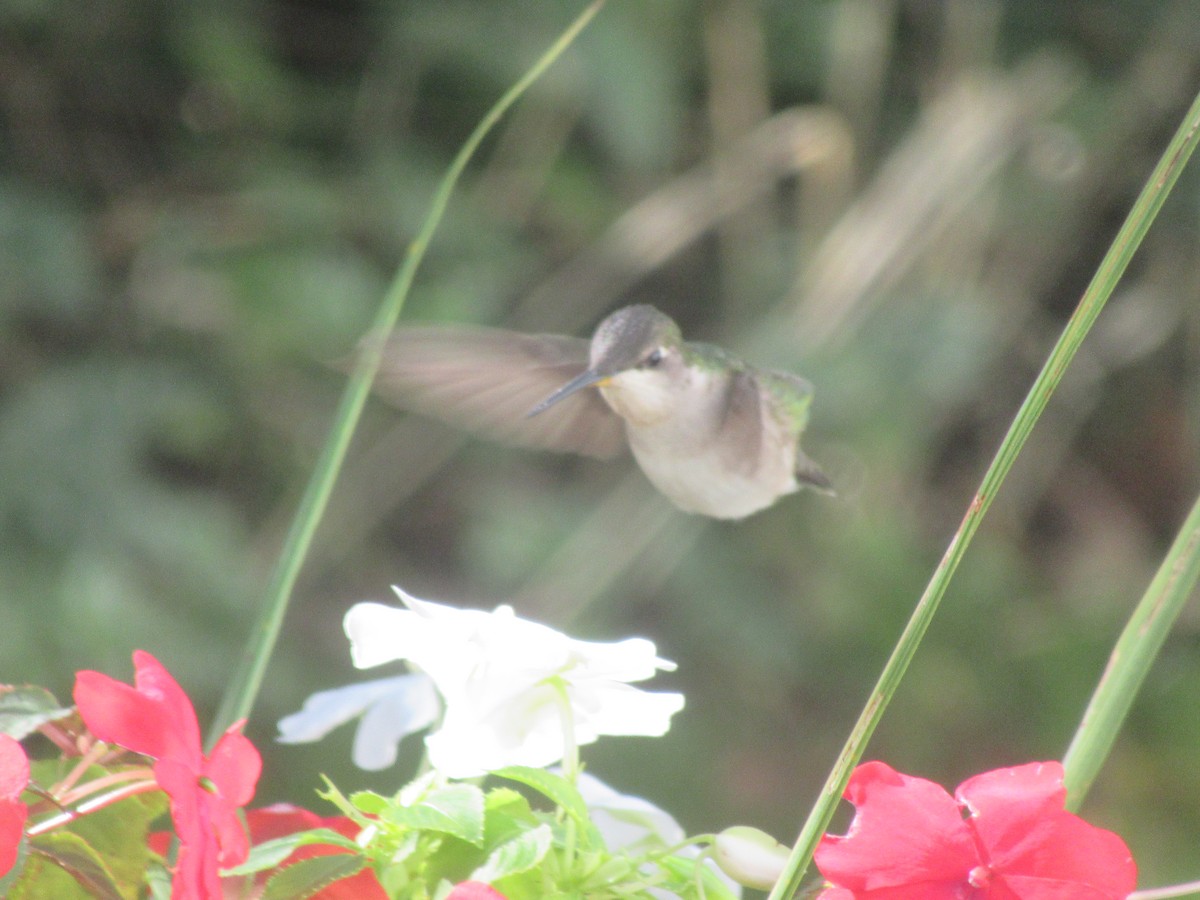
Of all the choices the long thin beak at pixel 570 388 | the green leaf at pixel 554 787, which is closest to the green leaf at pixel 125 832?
the green leaf at pixel 554 787

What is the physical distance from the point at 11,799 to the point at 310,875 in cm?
9

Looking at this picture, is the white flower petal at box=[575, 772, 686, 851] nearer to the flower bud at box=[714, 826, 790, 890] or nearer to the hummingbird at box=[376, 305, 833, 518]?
the flower bud at box=[714, 826, 790, 890]

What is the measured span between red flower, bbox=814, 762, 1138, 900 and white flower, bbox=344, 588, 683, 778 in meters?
0.07

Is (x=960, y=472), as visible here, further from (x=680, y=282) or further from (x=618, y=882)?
(x=618, y=882)

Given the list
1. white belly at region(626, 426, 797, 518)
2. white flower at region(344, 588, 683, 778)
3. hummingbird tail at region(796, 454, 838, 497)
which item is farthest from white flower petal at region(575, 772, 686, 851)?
hummingbird tail at region(796, 454, 838, 497)

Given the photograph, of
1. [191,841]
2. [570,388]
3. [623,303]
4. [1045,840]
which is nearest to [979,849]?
[1045,840]

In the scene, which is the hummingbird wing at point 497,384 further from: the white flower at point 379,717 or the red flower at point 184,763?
the red flower at point 184,763

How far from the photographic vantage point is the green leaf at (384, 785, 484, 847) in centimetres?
41

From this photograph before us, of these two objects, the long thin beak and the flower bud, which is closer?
the flower bud

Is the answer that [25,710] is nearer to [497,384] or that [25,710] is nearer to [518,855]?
[518,855]

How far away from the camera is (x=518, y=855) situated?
0.41 metres

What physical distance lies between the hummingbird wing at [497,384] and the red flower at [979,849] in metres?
0.54

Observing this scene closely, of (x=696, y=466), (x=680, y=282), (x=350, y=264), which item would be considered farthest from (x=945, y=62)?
(x=696, y=466)

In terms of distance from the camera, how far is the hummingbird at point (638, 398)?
966 millimetres
